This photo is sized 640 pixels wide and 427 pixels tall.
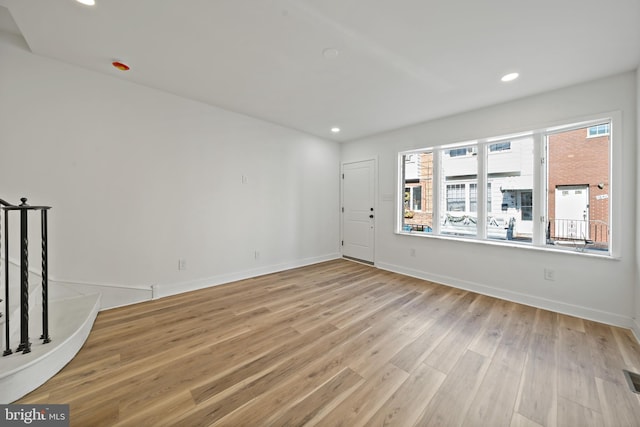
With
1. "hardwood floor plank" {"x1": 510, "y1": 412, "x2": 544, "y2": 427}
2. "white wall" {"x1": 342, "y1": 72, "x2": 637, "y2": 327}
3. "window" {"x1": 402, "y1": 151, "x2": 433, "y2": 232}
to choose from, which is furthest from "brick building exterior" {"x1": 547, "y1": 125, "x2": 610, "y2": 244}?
"hardwood floor plank" {"x1": 510, "y1": 412, "x2": 544, "y2": 427}

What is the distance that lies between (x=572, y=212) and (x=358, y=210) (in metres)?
3.25

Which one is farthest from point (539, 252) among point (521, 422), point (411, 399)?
point (411, 399)

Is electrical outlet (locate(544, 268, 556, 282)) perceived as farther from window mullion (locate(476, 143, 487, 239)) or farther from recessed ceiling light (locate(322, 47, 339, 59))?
recessed ceiling light (locate(322, 47, 339, 59))

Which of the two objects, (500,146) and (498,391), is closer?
(498,391)

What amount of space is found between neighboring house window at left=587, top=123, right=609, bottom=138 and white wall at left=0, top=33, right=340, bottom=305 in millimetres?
4205

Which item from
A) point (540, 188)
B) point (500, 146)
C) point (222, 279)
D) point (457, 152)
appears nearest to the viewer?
point (540, 188)

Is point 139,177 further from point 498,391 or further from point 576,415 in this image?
point 576,415

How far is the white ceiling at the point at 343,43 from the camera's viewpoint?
1.75 m

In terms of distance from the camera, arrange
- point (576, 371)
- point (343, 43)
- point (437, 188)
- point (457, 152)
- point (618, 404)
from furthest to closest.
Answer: point (437, 188)
point (457, 152)
point (343, 43)
point (576, 371)
point (618, 404)

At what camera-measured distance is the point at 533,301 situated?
9.91 ft

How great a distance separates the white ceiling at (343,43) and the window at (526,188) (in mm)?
702

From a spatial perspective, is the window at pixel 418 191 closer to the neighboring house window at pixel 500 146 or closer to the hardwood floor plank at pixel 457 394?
the neighboring house window at pixel 500 146

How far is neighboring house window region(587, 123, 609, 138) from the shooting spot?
270cm

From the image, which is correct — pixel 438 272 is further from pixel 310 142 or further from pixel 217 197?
pixel 217 197
